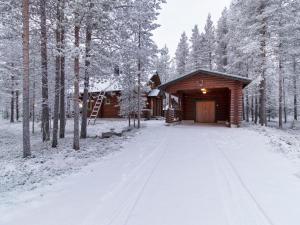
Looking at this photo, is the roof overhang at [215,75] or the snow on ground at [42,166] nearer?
the snow on ground at [42,166]

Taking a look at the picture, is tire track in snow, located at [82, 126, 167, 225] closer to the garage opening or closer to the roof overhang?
the roof overhang

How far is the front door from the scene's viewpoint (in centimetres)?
2391

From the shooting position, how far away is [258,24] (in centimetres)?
1927

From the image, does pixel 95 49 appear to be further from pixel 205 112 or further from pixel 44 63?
pixel 205 112

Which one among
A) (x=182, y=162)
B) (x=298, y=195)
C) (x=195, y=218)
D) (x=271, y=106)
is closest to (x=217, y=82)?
(x=182, y=162)

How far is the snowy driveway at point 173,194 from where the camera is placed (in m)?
4.31

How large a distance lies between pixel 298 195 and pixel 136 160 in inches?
189

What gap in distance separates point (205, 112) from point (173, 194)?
19.5 meters

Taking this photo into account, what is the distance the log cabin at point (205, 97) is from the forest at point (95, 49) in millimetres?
2148

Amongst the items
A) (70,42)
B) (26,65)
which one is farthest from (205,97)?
(26,65)

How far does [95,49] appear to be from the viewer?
1278cm

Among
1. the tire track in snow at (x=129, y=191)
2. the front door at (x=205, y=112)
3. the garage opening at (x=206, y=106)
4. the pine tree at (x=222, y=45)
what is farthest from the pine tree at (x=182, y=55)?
the tire track in snow at (x=129, y=191)

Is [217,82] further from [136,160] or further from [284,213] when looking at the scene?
[284,213]

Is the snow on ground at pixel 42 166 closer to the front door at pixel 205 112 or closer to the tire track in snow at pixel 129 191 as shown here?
the tire track in snow at pixel 129 191
